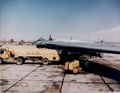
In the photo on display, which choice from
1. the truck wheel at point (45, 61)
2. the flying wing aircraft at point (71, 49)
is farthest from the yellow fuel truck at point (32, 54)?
the flying wing aircraft at point (71, 49)

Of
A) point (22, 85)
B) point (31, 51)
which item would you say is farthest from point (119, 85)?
point (31, 51)

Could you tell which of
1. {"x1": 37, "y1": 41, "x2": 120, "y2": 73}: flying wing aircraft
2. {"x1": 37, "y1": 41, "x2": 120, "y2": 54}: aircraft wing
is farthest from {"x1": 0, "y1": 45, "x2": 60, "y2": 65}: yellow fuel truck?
{"x1": 37, "y1": 41, "x2": 120, "y2": 54}: aircraft wing

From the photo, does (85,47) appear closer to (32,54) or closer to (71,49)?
(71,49)

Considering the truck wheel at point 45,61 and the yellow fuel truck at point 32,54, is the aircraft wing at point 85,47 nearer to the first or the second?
the yellow fuel truck at point 32,54

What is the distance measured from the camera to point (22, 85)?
11.7m

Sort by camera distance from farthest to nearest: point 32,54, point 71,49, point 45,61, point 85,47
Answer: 1. point 45,61
2. point 32,54
3. point 71,49
4. point 85,47

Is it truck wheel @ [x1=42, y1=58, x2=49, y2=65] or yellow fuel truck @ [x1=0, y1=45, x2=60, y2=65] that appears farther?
truck wheel @ [x1=42, y1=58, x2=49, y2=65]

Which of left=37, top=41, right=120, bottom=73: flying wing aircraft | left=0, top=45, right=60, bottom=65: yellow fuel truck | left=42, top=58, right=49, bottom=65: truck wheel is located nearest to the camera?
left=37, top=41, right=120, bottom=73: flying wing aircraft

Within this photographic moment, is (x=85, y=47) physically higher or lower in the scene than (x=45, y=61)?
higher

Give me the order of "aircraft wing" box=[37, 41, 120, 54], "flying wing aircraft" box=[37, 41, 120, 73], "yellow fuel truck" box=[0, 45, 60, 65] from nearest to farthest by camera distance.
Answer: "aircraft wing" box=[37, 41, 120, 54] → "flying wing aircraft" box=[37, 41, 120, 73] → "yellow fuel truck" box=[0, 45, 60, 65]

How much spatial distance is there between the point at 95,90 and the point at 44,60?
11437 mm

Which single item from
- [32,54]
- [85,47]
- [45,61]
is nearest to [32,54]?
[32,54]

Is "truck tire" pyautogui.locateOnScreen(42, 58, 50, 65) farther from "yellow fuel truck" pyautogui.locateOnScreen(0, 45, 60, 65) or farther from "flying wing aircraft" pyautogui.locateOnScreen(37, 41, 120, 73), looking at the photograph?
"flying wing aircraft" pyautogui.locateOnScreen(37, 41, 120, 73)

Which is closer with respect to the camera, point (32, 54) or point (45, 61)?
point (32, 54)
